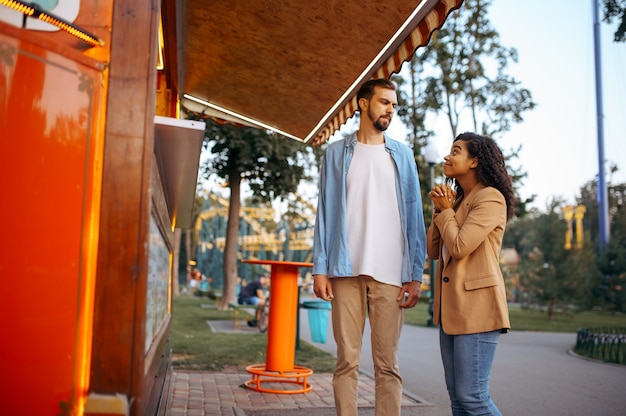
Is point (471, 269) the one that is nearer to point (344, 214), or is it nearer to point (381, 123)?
point (344, 214)

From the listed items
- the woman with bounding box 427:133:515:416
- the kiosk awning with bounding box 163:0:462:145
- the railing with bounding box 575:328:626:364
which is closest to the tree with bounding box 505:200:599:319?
the railing with bounding box 575:328:626:364

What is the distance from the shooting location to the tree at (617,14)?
11445 millimetres

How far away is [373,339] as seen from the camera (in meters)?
3.71

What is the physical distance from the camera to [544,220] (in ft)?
79.0

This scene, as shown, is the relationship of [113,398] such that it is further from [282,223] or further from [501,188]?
[282,223]

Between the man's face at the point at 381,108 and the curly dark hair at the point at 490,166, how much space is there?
56cm

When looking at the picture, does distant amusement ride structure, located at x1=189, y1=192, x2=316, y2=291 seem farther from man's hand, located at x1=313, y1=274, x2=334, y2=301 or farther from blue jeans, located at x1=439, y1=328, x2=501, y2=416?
blue jeans, located at x1=439, y1=328, x2=501, y2=416

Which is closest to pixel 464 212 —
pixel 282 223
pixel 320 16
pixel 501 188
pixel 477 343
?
pixel 501 188

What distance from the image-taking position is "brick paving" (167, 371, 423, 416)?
5.42 metres

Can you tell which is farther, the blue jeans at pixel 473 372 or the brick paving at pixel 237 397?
the brick paving at pixel 237 397

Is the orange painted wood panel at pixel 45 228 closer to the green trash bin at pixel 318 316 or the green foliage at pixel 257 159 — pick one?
the green trash bin at pixel 318 316

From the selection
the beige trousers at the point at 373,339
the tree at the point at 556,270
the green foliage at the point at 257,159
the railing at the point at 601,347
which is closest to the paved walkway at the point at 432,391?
the railing at the point at 601,347

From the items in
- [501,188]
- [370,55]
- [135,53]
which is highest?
[370,55]

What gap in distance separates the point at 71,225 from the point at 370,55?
294 cm
